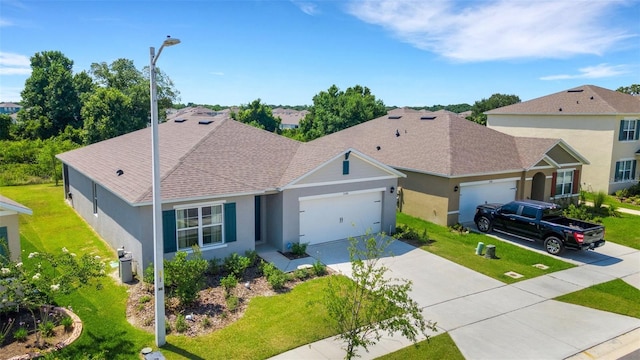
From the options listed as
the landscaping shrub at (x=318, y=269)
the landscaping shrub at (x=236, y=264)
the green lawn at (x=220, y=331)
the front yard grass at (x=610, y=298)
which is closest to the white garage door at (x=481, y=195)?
the front yard grass at (x=610, y=298)

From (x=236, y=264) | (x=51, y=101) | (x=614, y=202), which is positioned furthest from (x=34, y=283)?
(x=51, y=101)

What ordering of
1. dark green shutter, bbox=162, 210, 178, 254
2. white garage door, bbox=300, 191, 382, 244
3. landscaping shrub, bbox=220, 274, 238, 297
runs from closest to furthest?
1. landscaping shrub, bbox=220, 274, 238, 297
2. dark green shutter, bbox=162, 210, 178, 254
3. white garage door, bbox=300, 191, 382, 244

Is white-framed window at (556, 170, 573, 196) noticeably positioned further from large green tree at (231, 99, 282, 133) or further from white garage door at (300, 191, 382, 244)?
large green tree at (231, 99, 282, 133)

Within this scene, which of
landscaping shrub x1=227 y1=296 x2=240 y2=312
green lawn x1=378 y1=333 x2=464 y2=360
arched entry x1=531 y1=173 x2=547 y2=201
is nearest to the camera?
green lawn x1=378 y1=333 x2=464 y2=360

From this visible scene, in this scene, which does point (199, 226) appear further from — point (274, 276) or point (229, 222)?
point (274, 276)

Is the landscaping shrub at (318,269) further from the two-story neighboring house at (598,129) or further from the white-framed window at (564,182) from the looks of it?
the two-story neighboring house at (598,129)

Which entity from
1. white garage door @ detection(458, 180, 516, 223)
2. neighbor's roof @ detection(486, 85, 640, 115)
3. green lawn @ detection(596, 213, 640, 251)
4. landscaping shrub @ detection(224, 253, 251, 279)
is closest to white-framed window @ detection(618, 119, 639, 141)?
neighbor's roof @ detection(486, 85, 640, 115)

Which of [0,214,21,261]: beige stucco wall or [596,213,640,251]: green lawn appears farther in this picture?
[596,213,640,251]: green lawn

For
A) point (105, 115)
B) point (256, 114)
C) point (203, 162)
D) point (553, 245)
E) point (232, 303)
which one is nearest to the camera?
point (232, 303)
